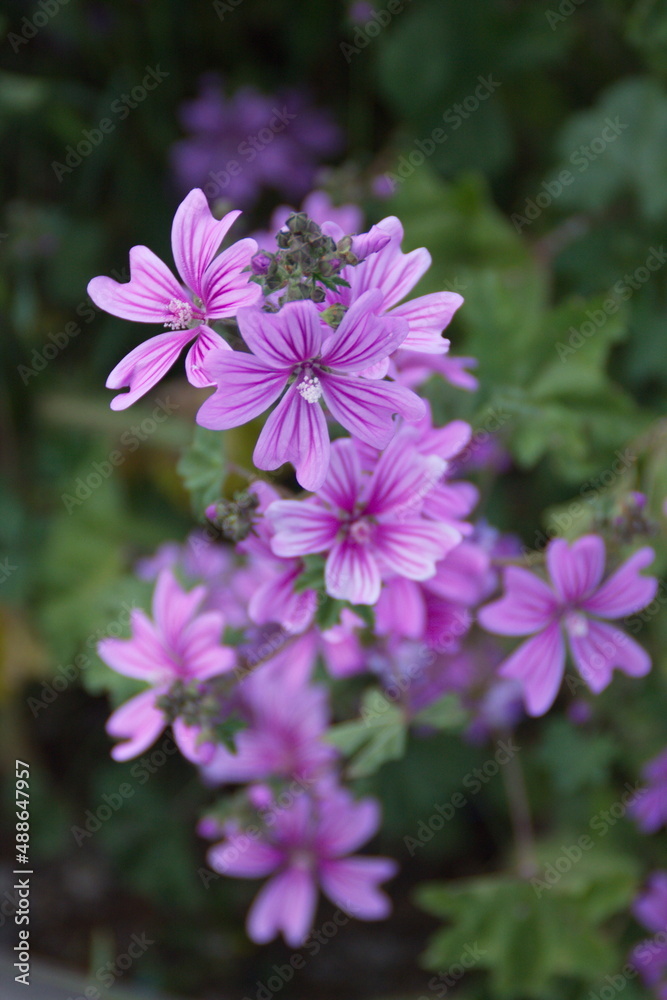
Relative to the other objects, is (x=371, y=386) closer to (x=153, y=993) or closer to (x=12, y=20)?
(x=153, y=993)

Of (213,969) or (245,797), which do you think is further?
(213,969)

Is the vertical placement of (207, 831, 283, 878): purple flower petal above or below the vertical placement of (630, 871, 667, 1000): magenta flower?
above

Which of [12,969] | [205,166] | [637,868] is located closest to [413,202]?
[205,166]

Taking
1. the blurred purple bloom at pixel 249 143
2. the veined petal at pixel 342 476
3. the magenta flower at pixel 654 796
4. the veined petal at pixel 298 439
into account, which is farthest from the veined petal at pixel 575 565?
the blurred purple bloom at pixel 249 143

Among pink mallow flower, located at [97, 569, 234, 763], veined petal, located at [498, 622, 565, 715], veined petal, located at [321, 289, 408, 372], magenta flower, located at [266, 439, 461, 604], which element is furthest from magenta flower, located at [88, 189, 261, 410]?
veined petal, located at [498, 622, 565, 715]

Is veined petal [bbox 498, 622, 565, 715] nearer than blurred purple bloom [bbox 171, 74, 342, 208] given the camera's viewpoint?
Yes

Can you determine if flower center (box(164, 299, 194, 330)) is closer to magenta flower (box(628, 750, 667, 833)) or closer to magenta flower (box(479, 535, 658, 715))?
magenta flower (box(479, 535, 658, 715))
